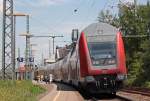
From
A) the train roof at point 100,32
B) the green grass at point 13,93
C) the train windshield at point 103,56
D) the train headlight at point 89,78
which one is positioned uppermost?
the train roof at point 100,32

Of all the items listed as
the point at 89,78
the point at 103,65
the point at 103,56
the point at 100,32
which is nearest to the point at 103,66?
the point at 103,65

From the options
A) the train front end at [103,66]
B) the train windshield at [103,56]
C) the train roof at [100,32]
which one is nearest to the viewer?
the train front end at [103,66]

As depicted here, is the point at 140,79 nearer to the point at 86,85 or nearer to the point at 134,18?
the point at 134,18

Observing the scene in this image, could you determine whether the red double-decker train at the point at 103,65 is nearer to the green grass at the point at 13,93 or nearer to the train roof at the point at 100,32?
the train roof at the point at 100,32

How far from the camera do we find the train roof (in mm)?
31875

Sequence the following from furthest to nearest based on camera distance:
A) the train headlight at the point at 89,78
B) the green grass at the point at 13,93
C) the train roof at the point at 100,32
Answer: the train roof at the point at 100,32
the train headlight at the point at 89,78
the green grass at the point at 13,93

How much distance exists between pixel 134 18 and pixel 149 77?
63.8ft

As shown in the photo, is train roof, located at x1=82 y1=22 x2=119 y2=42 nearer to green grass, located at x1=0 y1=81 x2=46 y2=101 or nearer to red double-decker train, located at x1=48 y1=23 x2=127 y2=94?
red double-decker train, located at x1=48 y1=23 x2=127 y2=94

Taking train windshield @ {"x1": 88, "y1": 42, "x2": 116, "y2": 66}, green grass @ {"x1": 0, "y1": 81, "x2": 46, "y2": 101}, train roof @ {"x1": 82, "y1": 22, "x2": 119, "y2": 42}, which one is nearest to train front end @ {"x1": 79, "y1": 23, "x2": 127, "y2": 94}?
train windshield @ {"x1": 88, "y1": 42, "x2": 116, "y2": 66}

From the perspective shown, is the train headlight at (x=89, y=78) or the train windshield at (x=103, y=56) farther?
the train windshield at (x=103, y=56)

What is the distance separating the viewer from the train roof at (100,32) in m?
31.9

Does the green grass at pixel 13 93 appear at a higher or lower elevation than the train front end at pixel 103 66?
lower

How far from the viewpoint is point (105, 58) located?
31094 mm

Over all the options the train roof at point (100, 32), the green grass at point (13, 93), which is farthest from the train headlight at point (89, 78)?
the green grass at point (13, 93)
